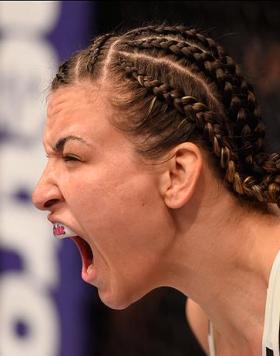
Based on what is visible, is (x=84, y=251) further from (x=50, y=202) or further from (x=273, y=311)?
(x=273, y=311)

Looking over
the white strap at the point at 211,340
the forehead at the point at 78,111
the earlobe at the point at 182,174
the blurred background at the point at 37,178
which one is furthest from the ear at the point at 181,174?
the blurred background at the point at 37,178

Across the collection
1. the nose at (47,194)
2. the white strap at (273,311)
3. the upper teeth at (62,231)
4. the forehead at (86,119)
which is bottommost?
the white strap at (273,311)

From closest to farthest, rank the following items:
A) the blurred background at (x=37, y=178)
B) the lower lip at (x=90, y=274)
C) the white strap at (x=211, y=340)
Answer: the lower lip at (x=90, y=274)
the white strap at (x=211, y=340)
the blurred background at (x=37, y=178)

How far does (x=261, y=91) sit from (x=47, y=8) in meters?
0.54

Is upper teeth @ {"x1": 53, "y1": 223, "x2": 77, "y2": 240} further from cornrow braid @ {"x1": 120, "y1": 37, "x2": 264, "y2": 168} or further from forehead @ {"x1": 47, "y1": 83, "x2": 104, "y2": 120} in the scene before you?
cornrow braid @ {"x1": 120, "y1": 37, "x2": 264, "y2": 168}

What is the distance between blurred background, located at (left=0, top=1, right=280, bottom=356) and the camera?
6.81 ft

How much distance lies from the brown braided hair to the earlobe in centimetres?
2

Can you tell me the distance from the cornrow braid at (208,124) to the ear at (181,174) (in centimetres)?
3

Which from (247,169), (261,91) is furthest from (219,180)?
(261,91)

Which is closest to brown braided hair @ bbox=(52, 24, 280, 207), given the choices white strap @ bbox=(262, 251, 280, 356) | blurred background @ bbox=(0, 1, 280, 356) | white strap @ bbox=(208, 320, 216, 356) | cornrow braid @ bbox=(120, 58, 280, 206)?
cornrow braid @ bbox=(120, 58, 280, 206)

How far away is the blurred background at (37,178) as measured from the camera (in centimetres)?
207

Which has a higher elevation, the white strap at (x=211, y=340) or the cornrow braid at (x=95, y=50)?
the cornrow braid at (x=95, y=50)

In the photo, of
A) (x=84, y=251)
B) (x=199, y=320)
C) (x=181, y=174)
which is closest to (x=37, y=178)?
(x=199, y=320)

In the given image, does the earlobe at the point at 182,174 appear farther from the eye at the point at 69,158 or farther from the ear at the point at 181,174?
the eye at the point at 69,158
